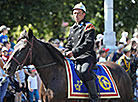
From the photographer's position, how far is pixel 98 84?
27.9ft

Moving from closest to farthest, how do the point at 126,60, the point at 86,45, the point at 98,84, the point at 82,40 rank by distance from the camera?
the point at 86,45, the point at 82,40, the point at 98,84, the point at 126,60

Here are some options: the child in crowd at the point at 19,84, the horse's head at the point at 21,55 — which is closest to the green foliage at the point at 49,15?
the child in crowd at the point at 19,84

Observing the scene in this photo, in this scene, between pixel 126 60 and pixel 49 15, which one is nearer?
pixel 126 60

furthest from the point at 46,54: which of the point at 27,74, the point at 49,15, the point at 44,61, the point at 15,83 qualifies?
the point at 49,15

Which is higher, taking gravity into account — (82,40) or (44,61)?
(82,40)

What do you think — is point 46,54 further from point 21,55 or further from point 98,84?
point 98,84

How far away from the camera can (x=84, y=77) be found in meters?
8.07

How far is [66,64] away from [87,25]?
3.33 ft

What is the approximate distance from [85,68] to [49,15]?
1878cm

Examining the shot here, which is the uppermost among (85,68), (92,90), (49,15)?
(49,15)

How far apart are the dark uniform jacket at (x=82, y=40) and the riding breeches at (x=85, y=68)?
11 cm

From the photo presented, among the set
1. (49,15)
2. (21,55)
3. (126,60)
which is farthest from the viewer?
(49,15)

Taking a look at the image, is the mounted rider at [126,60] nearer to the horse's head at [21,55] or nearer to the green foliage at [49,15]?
the horse's head at [21,55]

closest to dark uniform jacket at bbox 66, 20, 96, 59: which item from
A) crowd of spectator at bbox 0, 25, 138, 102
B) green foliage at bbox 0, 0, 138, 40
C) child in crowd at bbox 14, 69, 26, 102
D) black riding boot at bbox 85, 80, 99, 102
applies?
black riding boot at bbox 85, 80, 99, 102
